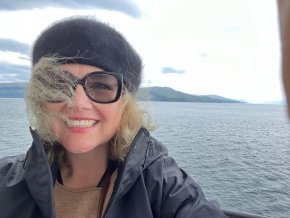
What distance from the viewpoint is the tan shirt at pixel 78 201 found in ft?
6.92

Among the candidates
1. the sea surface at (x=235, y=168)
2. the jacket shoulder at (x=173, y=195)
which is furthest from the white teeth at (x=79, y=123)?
the sea surface at (x=235, y=168)

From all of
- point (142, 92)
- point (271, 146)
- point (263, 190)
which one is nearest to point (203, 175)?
point (263, 190)

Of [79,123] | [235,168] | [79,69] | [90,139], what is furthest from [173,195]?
[235,168]

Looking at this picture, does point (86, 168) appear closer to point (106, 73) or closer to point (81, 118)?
point (81, 118)

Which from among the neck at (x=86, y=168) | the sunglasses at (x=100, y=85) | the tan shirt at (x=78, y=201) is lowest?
the tan shirt at (x=78, y=201)

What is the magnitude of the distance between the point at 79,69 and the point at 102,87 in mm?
180

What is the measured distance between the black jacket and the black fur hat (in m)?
0.51

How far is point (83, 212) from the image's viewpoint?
2.11 metres

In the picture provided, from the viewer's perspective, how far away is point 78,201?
7.08 ft

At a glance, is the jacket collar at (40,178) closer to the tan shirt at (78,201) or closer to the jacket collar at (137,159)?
→ the tan shirt at (78,201)

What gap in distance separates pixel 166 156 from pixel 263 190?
512 inches

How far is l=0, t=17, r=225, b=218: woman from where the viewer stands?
75.6 inches

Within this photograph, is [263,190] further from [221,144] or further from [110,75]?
[110,75]

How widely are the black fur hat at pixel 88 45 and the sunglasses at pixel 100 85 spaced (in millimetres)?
54
